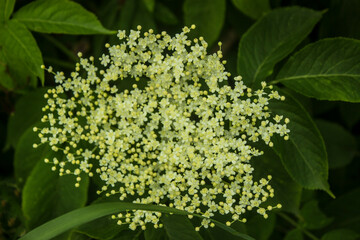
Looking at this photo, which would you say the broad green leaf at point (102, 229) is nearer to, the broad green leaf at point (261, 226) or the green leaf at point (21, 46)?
the green leaf at point (21, 46)

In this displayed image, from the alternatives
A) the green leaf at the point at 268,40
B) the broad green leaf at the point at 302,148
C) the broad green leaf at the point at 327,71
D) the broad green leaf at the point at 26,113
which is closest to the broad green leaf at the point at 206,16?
the green leaf at the point at 268,40

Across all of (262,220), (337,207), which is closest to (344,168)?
(337,207)

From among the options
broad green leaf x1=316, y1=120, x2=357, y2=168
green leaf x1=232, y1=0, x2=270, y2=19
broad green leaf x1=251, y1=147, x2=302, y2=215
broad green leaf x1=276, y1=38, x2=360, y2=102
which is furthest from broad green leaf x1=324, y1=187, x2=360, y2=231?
green leaf x1=232, y1=0, x2=270, y2=19

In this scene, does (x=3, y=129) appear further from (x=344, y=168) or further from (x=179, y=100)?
(x=344, y=168)

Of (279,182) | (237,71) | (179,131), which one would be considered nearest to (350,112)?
(279,182)

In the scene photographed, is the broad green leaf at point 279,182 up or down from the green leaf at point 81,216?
up

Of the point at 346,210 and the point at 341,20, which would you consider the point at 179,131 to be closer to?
the point at 341,20
